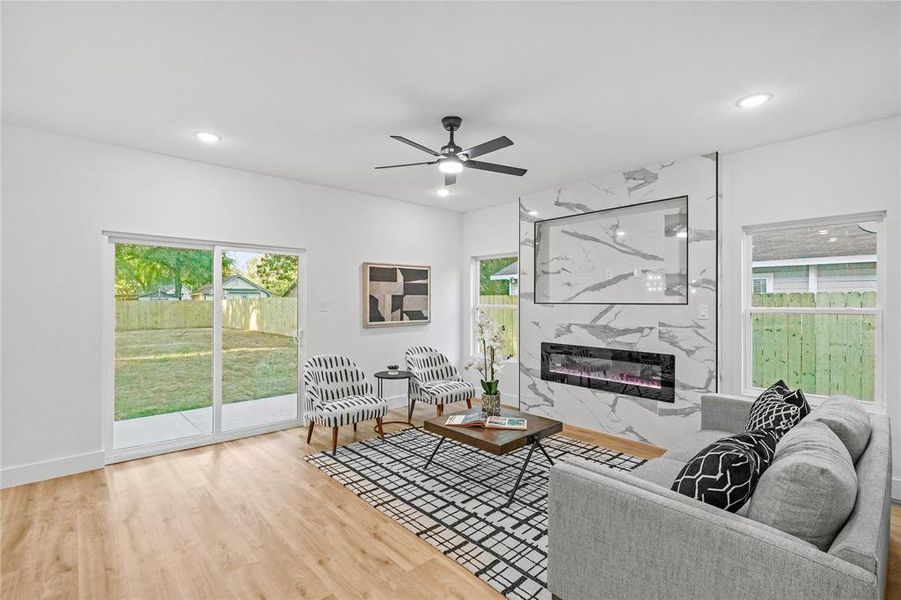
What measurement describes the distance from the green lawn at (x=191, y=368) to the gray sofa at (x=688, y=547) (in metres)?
3.77

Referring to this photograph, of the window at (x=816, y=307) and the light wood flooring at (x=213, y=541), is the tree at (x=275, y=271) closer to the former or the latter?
the light wood flooring at (x=213, y=541)

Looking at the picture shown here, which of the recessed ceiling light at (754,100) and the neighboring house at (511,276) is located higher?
the recessed ceiling light at (754,100)

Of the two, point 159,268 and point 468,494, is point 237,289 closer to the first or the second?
point 159,268

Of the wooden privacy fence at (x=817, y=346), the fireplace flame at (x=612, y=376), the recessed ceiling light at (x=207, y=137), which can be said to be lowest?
the fireplace flame at (x=612, y=376)

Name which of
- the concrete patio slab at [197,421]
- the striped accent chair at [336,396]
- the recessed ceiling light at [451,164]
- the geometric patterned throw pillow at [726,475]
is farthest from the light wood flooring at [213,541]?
the recessed ceiling light at [451,164]

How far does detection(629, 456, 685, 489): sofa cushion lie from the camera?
7.71 ft

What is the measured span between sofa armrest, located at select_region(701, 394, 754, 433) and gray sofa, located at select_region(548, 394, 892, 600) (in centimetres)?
105

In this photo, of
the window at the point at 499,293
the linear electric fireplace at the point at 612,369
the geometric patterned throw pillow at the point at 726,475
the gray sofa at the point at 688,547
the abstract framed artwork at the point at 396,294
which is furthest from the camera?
the window at the point at 499,293

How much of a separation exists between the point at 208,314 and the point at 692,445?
4312mm

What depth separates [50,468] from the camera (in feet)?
11.6

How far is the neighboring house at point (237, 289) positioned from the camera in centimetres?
445

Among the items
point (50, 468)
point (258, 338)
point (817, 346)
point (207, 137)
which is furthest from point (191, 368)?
point (817, 346)

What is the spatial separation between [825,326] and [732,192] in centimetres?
134

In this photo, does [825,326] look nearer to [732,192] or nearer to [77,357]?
[732,192]
